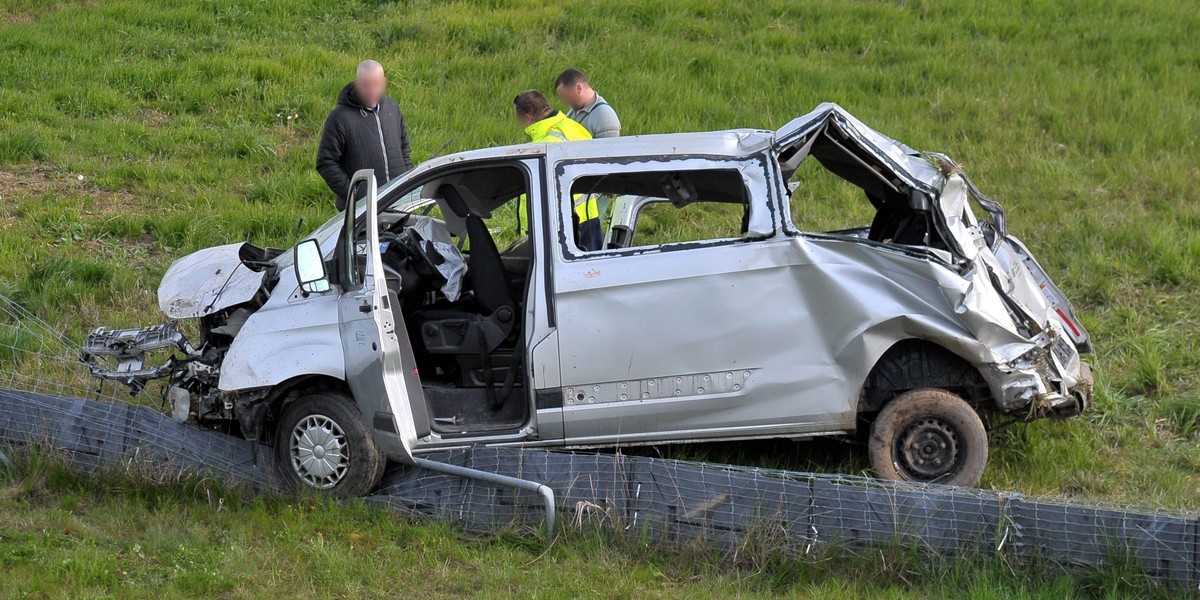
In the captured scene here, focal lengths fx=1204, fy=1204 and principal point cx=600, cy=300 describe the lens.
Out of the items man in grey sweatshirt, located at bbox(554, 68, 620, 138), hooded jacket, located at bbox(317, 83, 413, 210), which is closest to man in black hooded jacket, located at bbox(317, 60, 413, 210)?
hooded jacket, located at bbox(317, 83, 413, 210)

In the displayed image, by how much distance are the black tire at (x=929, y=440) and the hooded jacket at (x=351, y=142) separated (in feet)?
12.9

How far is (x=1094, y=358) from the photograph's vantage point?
798 centimetres

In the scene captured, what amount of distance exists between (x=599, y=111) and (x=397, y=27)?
6.60 m

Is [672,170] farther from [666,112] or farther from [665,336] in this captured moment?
[666,112]

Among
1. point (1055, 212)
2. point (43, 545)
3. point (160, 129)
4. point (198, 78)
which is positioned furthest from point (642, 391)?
point (198, 78)

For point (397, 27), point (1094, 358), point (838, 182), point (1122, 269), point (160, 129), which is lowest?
point (1094, 358)

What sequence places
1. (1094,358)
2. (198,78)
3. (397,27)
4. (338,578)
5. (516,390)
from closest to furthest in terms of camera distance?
(338,578) → (516,390) → (1094,358) → (198,78) → (397,27)

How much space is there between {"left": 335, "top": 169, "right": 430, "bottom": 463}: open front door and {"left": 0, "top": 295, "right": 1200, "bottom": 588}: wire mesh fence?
0.29 meters

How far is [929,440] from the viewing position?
6.02m

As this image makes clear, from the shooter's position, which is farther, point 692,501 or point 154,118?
point 154,118

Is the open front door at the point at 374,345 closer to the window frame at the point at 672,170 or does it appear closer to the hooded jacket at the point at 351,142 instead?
the window frame at the point at 672,170

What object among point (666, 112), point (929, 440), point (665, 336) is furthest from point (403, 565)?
point (666, 112)

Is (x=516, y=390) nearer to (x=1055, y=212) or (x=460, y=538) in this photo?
(x=460, y=538)

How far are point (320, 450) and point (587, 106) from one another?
381cm
